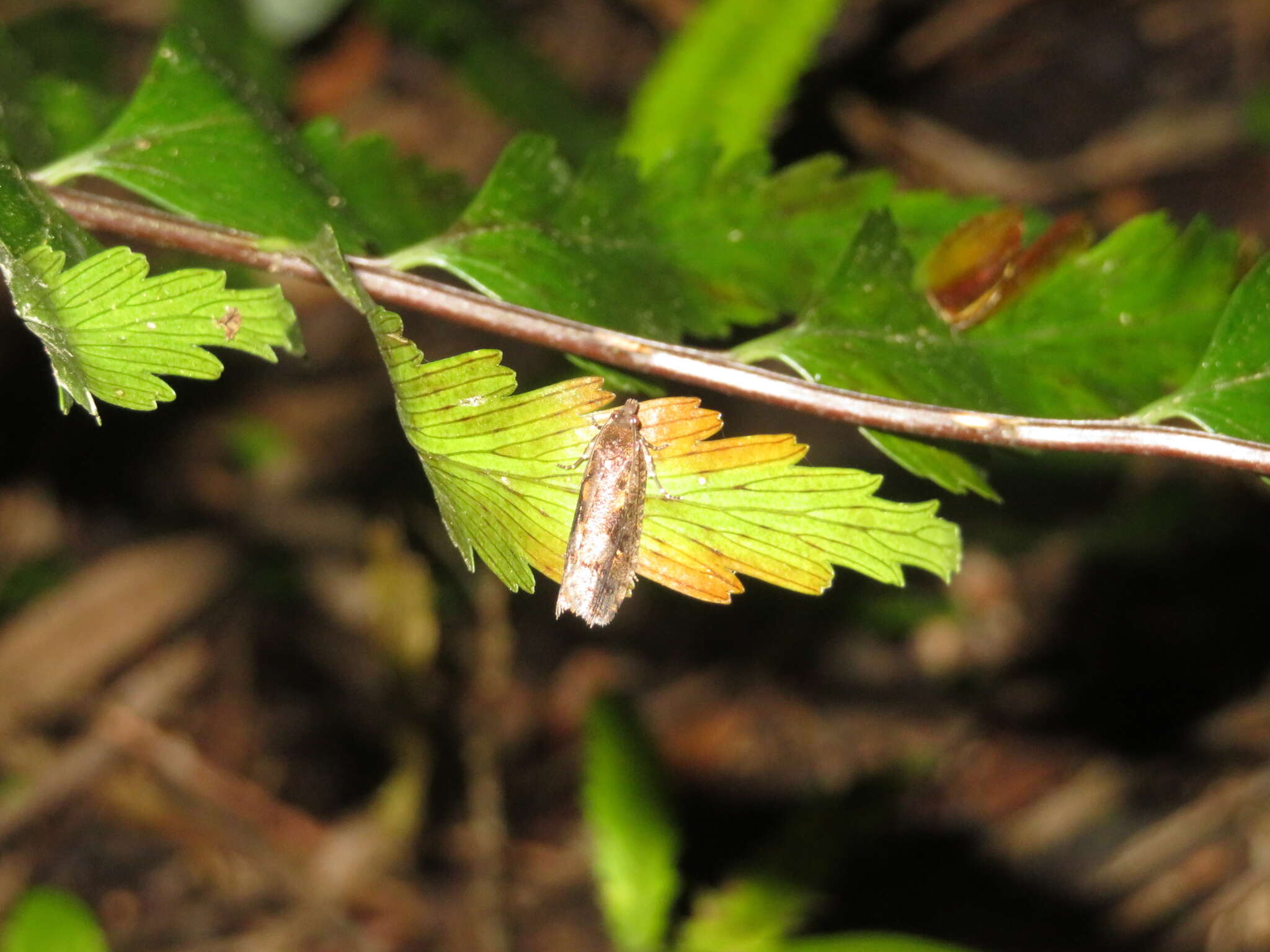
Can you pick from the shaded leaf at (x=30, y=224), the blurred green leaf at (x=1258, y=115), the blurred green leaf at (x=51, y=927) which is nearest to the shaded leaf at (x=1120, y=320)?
the shaded leaf at (x=30, y=224)

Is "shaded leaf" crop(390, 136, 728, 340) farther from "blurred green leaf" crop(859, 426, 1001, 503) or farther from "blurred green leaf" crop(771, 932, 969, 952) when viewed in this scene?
"blurred green leaf" crop(771, 932, 969, 952)

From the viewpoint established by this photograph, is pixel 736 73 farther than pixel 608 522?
Yes

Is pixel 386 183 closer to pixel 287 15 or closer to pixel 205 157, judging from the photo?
pixel 205 157

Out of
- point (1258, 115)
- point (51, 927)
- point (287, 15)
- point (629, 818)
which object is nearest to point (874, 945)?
point (629, 818)

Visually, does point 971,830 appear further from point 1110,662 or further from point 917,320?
point 917,320

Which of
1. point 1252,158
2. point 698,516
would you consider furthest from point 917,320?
point 1252,158

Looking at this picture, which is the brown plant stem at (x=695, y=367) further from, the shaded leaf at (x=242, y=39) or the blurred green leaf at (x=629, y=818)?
the shaded leaf at (x=242, y=39)
